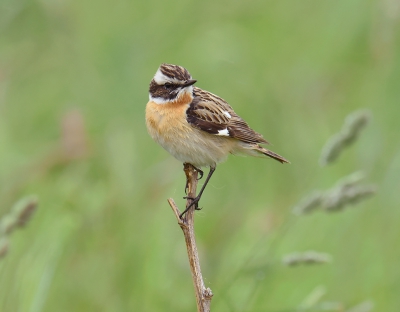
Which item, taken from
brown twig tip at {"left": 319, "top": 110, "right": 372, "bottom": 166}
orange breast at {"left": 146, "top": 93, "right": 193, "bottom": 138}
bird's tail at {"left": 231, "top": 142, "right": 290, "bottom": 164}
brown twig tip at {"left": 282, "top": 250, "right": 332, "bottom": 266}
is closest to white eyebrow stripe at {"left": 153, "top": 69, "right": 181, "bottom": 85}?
orange breast at {"left": 146, "top": 93, "right": 193, "bottom": 138}

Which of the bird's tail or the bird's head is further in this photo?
the bird's tail

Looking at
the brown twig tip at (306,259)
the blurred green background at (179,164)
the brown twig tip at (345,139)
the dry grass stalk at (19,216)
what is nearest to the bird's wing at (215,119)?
the blurred green background at (179,164)

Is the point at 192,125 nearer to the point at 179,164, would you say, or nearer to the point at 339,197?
the point at 179,164

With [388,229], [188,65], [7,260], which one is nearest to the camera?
[7,260]

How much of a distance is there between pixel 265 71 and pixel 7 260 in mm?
4071

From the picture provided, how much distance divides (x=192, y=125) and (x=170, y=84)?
0.29 meters

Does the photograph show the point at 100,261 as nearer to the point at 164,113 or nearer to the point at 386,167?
the point at 164,113

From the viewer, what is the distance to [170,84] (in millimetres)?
4898

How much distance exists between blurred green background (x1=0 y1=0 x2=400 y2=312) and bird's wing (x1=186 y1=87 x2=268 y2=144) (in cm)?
47

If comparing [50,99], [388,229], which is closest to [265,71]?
[50,99]

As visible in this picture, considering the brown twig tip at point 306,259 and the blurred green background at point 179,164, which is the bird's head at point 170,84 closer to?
the blurred green background at point 179,164

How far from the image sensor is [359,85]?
24.0 ft

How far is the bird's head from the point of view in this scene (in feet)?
15.8

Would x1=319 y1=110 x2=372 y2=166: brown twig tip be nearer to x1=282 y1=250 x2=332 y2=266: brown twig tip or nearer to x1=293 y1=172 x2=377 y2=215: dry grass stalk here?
x1=293 y1=172 x2=377 y2=215: dry grass stalk
